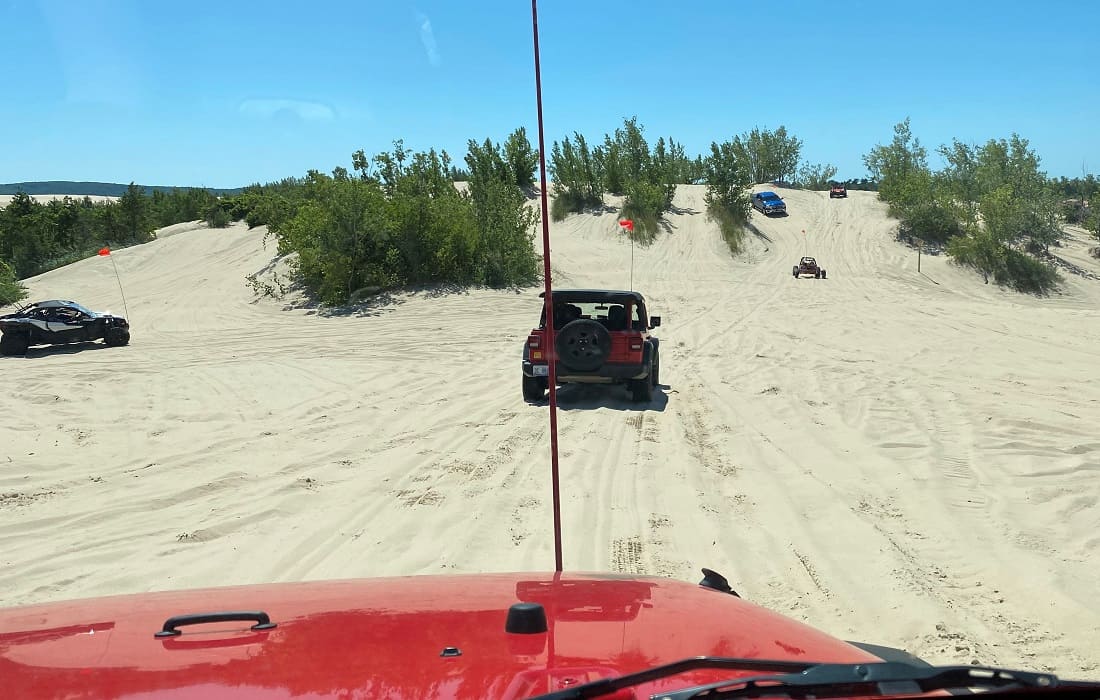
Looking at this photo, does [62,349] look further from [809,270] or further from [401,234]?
[809,270]

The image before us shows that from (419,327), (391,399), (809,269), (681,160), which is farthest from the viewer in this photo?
(681,160)

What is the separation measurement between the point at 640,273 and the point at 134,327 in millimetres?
21870

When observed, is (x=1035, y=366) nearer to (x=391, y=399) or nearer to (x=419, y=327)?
(x=391, y=399)

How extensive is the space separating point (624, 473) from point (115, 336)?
1659cm

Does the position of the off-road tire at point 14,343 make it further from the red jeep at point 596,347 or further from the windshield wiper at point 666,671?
the windshield wiper at point 666,671

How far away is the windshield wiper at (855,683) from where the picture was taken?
1.72 metres

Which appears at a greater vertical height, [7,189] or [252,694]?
[7,189]

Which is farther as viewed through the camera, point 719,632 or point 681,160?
point 681,160

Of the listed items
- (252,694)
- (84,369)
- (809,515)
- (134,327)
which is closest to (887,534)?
(809,515)

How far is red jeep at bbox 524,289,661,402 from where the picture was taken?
36.8ft

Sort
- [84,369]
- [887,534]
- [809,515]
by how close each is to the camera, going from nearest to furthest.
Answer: [887,534] < [809,515] < [84,369]

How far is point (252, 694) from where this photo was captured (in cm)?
185

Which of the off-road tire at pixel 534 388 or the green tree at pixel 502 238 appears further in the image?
the green tree at pixel 502 238

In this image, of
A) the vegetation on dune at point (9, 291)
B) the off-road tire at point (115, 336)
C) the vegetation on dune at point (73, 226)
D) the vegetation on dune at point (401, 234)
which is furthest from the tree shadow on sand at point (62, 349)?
the vegetation on dune at point (73, 226)
